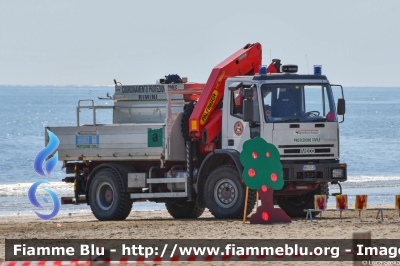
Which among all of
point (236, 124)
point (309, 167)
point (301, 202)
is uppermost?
point (236, 124)

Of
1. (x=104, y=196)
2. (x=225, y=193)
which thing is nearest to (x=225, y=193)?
(x=225, y=193)

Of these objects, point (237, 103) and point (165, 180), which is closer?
point (237, 103)

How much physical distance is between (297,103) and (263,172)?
200 cm

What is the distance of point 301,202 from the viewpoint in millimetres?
22656

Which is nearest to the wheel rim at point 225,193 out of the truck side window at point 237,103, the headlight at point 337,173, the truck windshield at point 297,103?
the truck side window at point 237,103

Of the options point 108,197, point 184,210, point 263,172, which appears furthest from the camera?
point 184,210

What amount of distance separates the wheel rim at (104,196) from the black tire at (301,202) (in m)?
3.84

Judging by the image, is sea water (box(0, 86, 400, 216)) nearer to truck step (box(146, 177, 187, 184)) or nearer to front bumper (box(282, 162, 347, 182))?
truck step (box(146, 177, 187, 184))

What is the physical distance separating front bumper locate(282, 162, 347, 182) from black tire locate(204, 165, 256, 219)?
0.80 m

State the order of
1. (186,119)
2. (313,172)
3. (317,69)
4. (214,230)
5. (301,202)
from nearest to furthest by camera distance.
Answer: (214,230) → (313,172) → (317,69) → (186,119) → (301,202)

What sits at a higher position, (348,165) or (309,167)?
(309,167)

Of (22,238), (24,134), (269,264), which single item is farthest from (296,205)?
(24,134)

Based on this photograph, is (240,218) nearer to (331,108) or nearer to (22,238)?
(331,108)

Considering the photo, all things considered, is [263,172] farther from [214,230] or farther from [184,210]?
[184,210]
